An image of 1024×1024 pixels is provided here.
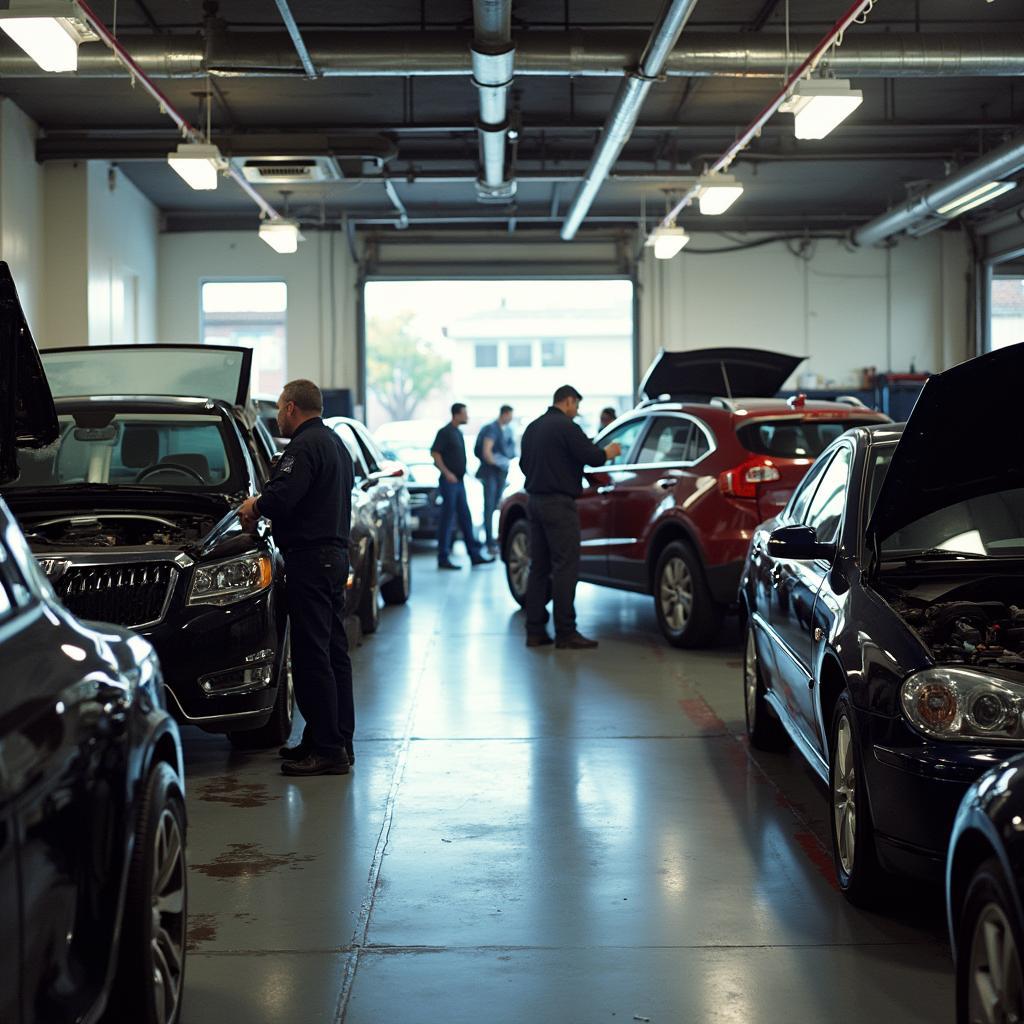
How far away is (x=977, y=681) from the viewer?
3779 mm

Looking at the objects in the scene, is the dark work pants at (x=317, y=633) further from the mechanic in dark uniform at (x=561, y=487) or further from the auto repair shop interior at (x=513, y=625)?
the mechanic in dark uniform at (x=561, y=487)

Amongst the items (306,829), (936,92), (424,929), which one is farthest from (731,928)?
(936,92)

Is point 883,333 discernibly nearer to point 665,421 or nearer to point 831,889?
point 665,421

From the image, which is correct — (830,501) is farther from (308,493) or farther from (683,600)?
(683,600)

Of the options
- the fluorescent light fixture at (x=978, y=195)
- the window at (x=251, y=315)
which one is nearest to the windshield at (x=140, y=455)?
the fluorescent light fixture at (x=978, y=195)

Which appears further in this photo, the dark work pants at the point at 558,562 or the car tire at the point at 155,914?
the dark work pants at the point at 558,562

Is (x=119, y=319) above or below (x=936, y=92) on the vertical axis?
below

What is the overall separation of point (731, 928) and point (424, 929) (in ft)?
3.04

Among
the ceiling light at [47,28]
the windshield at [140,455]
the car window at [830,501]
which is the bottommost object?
the car window at [830,501]

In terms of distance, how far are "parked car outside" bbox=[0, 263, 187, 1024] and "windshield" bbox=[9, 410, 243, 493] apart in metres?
3.98

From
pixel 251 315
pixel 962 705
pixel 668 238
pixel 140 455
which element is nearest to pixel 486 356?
pixel 251 315

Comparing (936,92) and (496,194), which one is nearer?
(936,92)

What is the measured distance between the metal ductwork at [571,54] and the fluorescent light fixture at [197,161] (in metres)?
1.26

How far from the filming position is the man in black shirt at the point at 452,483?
51.2 ft
